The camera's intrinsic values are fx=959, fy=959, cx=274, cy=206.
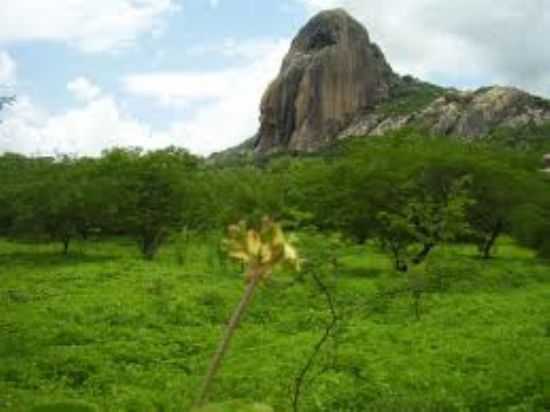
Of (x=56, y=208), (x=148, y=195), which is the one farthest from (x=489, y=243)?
(x=56, y=208)

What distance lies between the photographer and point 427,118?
136375 millimetres

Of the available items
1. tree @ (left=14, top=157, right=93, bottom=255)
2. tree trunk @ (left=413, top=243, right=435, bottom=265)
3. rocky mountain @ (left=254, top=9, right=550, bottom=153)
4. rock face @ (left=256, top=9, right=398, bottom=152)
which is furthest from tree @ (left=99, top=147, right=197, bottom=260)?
rock face @ (left=256, top=9, right=398, bottom=152)

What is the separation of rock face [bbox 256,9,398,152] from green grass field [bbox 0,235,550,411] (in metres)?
111

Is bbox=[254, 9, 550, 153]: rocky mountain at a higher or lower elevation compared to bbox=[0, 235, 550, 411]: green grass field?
higher

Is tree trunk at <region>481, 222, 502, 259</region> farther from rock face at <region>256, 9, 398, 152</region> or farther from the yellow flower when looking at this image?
rock face at <region>256, 9, 398, 152</region>

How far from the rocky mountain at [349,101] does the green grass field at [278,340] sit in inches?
4015

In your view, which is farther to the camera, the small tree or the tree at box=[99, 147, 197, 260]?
the tree at box=[99, 147, 197, 260]

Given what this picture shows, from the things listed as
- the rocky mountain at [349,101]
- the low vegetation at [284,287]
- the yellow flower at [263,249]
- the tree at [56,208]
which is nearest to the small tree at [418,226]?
the low vegetation at [284,287]

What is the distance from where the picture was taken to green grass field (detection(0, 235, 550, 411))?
54.0 ft

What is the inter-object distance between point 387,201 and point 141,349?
20831 millimetres

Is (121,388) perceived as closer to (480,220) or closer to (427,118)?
(480,220)

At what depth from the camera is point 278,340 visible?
21.3 metres

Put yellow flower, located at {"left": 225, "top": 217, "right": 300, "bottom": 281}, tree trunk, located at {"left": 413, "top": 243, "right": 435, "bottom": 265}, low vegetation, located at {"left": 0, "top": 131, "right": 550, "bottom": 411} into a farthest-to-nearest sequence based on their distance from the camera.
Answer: tree trunk, located at {"left": 413, "top": 243, "right": 435, "bottom": 265}
low vegetation, located at {"left": 0, "top": 131, "right": 550, "bottom": 411}
yellow flower, located at {"left": 225, "top": 217, "right": 300, "bottom": 281}

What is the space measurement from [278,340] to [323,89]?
129004 mm
